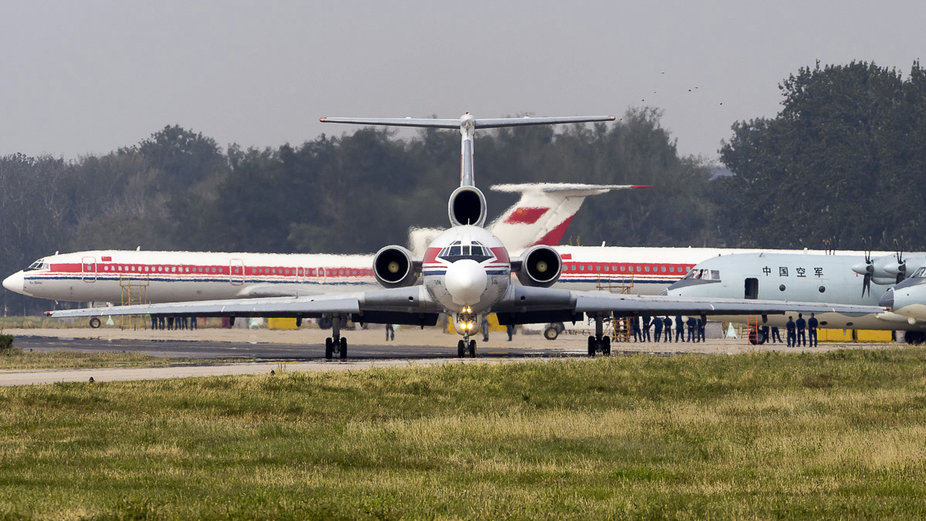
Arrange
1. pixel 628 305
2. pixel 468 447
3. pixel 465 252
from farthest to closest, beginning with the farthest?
pixel 628 305 → pixel 465 252 → pixel 468 447

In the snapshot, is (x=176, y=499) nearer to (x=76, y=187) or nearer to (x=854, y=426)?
(x=854, y=426)

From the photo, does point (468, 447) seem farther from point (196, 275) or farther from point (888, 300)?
point (196, 275)

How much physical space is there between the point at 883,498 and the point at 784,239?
8566 cm

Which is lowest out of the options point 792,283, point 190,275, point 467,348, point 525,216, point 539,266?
point 467,348

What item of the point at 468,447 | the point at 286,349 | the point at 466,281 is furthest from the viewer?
the point at 286,349

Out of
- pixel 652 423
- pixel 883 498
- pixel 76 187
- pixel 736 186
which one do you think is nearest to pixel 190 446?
pixel 652 423

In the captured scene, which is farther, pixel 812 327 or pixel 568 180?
pixel 568 180

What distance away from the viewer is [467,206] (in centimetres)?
3706

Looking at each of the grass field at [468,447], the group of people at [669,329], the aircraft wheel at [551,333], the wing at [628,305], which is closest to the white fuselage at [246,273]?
the group of people at [669,329]

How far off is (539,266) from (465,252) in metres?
3.35

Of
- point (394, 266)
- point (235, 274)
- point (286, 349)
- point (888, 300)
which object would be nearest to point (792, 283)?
point (888, 300)

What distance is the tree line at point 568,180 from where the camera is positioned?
70.2m

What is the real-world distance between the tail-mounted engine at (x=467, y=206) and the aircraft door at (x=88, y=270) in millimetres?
33103

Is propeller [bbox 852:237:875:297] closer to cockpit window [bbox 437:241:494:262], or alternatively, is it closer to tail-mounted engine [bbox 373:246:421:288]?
tail-mounted engine [bbox 373:246:421:288]
